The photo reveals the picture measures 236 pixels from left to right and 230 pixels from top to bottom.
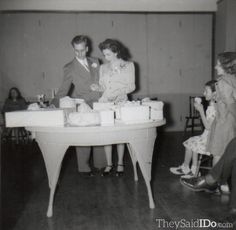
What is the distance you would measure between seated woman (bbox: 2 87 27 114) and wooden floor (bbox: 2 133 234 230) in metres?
2.35

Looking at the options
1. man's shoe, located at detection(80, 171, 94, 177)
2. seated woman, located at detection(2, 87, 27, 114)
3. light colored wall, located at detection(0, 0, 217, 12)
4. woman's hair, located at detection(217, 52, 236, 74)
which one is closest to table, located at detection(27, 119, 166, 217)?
woman's hair, located at detection(217, 52, 236, 74)

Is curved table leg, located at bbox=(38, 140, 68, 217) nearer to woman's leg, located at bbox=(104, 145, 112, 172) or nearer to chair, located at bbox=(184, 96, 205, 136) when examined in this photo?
woman's leg, located at bbox=(104, 145, 112, 172)

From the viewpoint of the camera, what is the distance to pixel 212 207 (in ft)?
8.22

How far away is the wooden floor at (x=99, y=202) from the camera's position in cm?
228

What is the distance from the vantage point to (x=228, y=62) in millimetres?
2686

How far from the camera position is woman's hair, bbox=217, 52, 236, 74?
2.68 m

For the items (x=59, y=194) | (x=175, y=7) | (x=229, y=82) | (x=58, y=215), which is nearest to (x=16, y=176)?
(x=59, y=194)

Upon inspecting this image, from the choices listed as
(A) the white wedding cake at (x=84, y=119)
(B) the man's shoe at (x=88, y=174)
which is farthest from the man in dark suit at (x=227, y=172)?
(B) the man's shoe at (x=88, y=174)

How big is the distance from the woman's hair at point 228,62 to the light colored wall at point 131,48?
407cm

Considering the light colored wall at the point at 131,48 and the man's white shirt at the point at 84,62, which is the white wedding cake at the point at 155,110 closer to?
the man's white shirt at the point at 84,62

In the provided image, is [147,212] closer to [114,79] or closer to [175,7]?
[114,79]

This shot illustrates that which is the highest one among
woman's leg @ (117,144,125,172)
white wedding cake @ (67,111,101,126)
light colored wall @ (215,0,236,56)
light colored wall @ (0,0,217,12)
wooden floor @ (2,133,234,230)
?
light colored wall @ (0,0,217,12)

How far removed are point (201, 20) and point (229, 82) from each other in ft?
15.0

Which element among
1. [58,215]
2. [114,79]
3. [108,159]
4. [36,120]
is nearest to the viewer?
[36,120]
